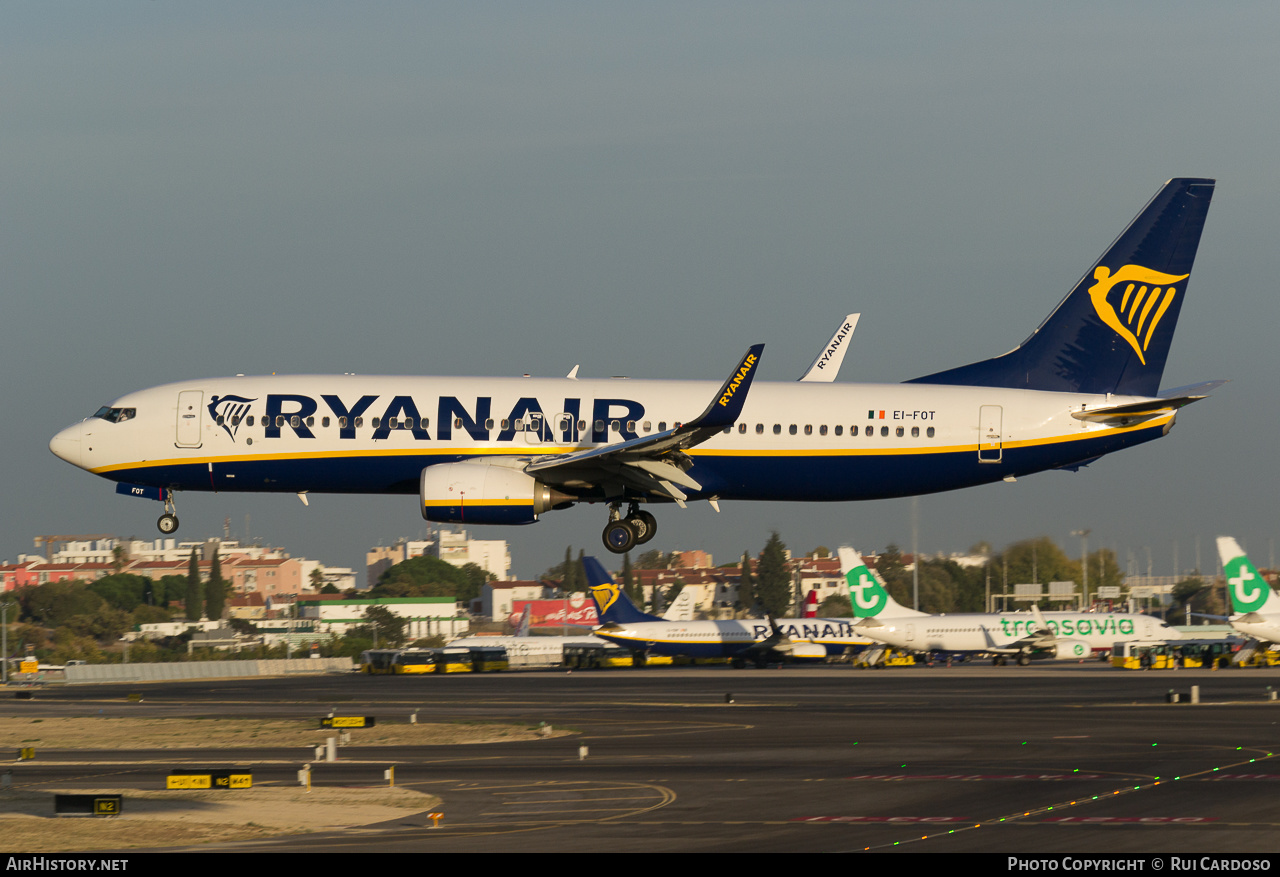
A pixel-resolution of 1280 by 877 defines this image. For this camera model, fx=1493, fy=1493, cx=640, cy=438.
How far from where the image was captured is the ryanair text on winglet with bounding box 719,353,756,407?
4159cm

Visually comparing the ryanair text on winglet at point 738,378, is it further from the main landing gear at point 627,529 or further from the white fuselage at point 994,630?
the white fuselage at point 994,630

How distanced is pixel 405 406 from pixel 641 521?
8.14 meters

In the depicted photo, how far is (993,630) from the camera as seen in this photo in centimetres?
9819

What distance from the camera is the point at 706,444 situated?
45.9 metres

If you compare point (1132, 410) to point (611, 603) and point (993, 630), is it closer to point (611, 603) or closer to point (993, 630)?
point (993, 630)

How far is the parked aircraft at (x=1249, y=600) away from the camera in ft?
283

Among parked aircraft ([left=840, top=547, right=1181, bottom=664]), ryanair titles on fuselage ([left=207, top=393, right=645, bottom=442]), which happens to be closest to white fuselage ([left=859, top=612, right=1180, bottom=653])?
parked aircraft ([left=840, top=547, right=1181, bottom=664])

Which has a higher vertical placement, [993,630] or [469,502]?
[469,502]

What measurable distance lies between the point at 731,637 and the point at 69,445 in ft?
201

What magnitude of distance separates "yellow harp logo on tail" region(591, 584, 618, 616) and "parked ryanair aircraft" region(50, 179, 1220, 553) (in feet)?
187

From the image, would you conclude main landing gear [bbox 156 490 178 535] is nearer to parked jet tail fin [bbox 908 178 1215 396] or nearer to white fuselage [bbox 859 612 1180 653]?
parked jet tail fin [bbox 908 178 1215 396]

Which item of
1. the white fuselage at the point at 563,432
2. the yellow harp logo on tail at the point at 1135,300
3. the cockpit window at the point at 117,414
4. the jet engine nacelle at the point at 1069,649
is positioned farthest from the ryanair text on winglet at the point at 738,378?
the jet engine nacelle at the point at 1069,649

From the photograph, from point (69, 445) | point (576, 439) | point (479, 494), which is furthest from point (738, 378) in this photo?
point (69, 445)

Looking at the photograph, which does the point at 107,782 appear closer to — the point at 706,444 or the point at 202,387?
the point at 202,387
